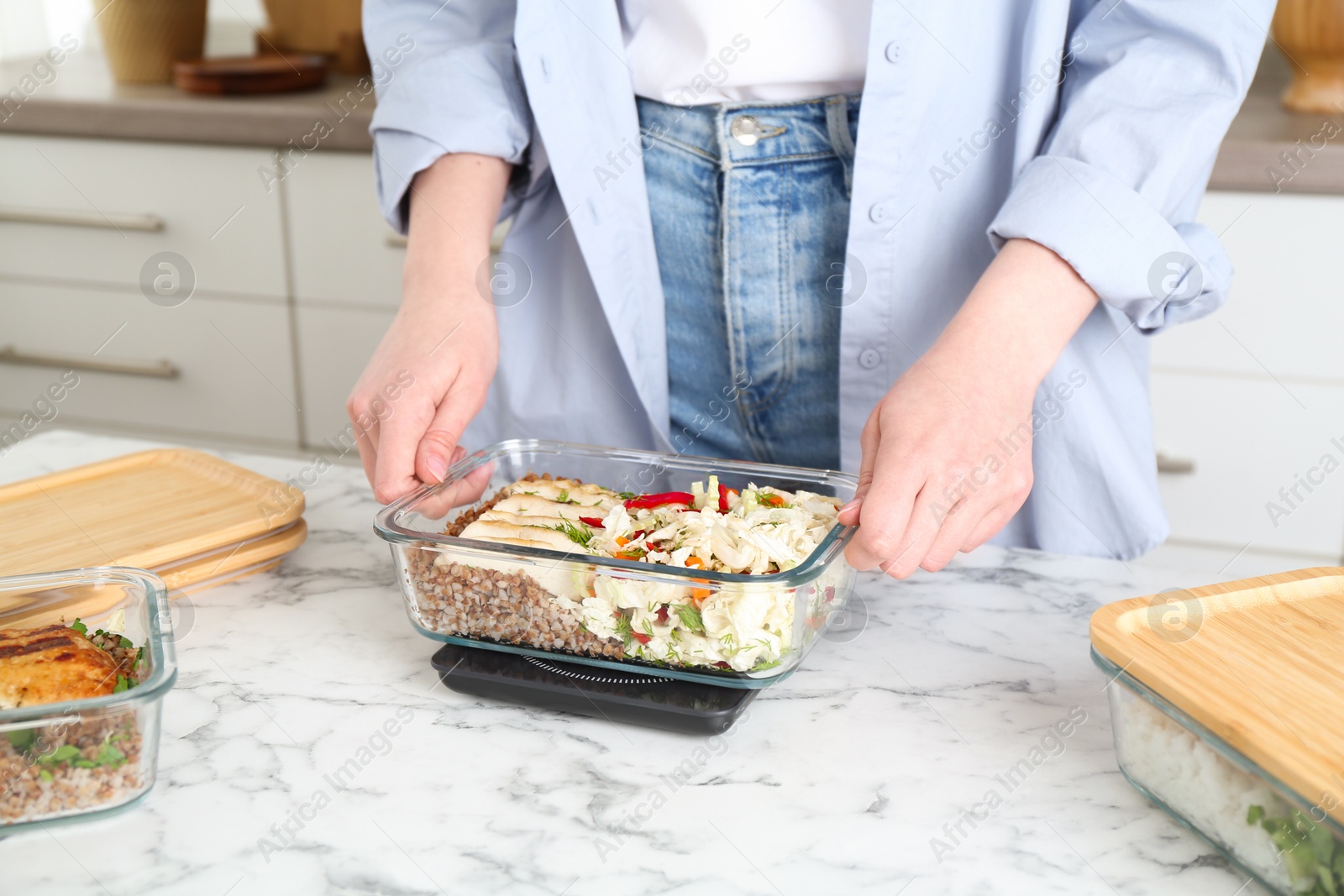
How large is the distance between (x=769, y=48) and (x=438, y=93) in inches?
11.3

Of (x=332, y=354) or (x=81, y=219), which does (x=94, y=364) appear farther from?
(x=332, y=354)

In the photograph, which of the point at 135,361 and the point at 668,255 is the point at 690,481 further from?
the point at 135,361

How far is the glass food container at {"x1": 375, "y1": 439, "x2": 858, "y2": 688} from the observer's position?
24.3 inches

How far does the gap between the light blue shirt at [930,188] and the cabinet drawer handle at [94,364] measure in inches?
50.9

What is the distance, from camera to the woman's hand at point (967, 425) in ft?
2.19

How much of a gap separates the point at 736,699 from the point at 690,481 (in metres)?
0.24

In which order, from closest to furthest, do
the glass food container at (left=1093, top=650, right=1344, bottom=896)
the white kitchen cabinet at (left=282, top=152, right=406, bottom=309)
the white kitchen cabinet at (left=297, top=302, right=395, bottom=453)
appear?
the glass food container at (left=1093, top=650, right=1344, bottom=896) < the white kitchen cabinet at (left=282, top=152, right=406, bottom=309) < the white kitchen cabinet at (left=297, top=302, right=395, bottom=453)

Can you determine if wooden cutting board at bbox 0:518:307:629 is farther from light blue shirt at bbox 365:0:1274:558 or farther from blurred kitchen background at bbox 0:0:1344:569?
blurred kitchen background at bbox 0:0:1344:569

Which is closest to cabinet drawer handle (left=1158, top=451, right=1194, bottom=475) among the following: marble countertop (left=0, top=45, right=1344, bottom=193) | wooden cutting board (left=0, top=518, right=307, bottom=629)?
marble countertop (left=0, top=45, right=1344, bottom=193)

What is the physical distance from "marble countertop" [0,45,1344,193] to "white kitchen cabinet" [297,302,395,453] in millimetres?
299

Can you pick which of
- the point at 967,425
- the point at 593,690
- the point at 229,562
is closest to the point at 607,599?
the point at 593,690

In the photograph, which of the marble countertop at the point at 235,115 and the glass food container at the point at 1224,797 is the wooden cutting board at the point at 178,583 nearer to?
the glass food container at the point at 1224,797

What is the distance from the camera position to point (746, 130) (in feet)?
3.08

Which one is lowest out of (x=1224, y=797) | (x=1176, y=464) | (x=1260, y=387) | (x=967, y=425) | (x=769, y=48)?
(x=1176, y=464)
